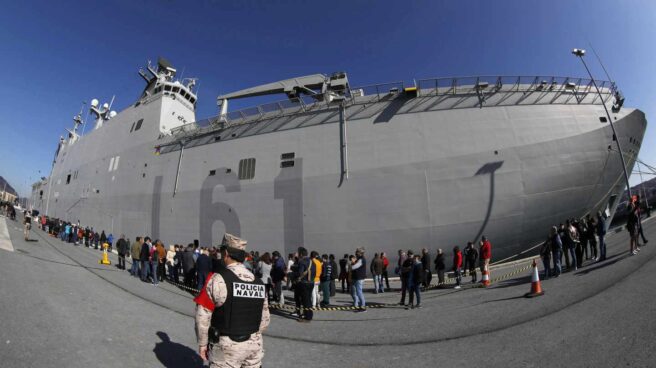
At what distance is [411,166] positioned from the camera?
39.6 feet

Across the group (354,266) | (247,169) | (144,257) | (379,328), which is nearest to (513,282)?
(354,266)

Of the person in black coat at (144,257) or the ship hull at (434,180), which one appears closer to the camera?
the person in black coat at (144,257)

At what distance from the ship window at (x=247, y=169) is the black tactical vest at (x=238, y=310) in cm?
1275

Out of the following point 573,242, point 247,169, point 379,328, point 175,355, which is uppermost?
point 247,169

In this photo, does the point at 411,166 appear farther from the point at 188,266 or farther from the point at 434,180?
the point at 188,266

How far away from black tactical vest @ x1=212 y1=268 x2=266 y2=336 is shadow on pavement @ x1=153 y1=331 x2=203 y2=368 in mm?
2011

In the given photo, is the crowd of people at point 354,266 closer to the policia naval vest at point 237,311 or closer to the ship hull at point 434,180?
the ship hull at point 434,180

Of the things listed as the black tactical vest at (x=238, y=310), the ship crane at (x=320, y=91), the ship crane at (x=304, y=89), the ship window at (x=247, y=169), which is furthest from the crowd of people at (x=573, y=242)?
the ship window at (x=247, y=169)

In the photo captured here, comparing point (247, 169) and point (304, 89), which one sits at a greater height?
point (304, 89)

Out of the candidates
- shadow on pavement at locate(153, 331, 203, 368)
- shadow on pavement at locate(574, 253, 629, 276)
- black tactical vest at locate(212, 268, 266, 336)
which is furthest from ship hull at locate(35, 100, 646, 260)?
Answer: black tactical vest at locate(212, 268, 266, 336)

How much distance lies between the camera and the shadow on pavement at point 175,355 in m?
3.82

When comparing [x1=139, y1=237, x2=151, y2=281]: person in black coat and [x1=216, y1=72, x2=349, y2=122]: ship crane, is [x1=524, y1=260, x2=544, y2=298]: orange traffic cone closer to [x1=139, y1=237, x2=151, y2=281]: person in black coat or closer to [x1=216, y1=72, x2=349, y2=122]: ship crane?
[x1=216, y1=72, x2=349, y2=122]: ship crane

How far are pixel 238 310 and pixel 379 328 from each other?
4.11 m

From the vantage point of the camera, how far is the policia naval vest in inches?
95.7
